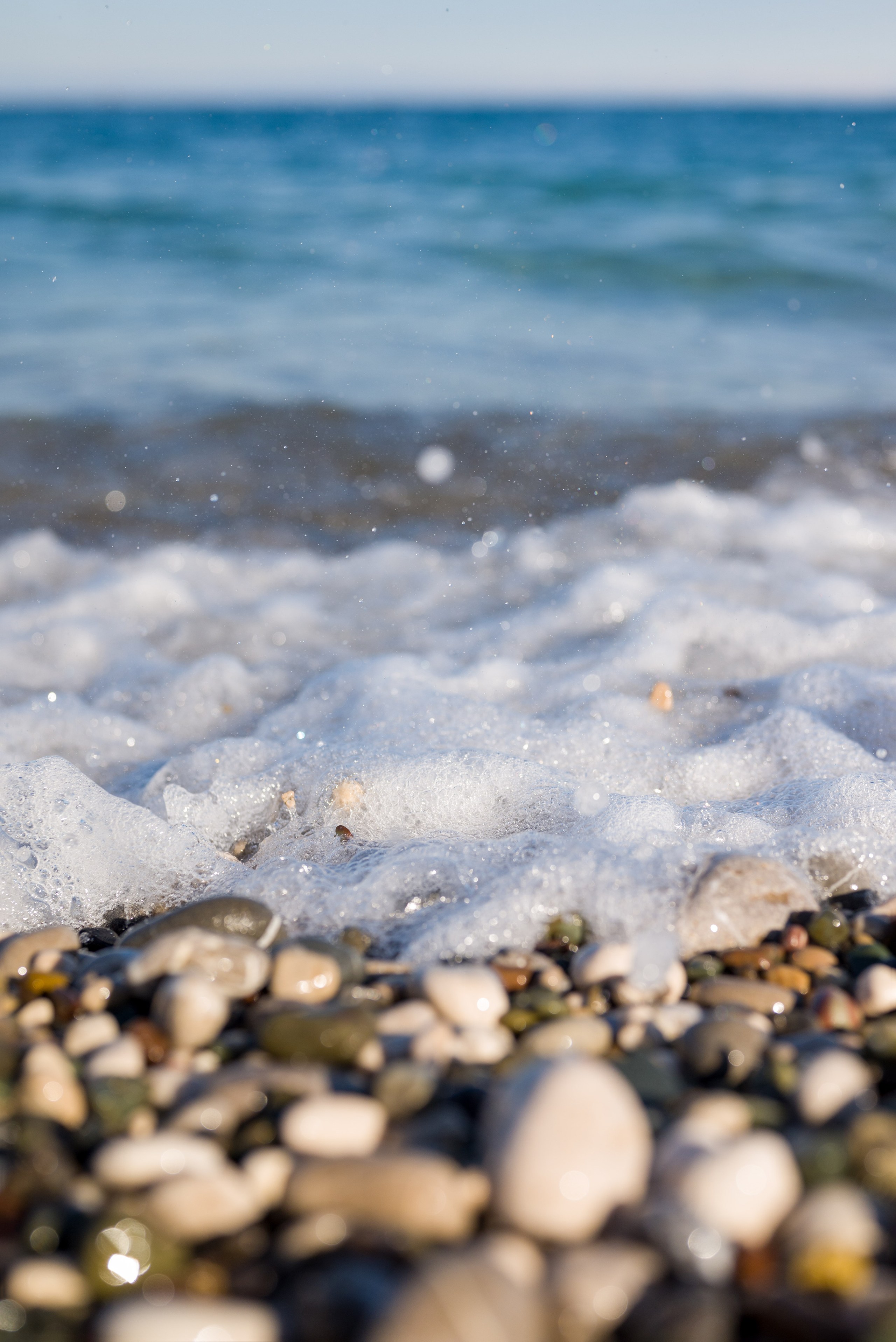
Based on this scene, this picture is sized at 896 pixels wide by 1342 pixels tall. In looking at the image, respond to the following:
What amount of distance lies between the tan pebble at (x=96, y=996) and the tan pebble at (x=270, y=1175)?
0.53 m

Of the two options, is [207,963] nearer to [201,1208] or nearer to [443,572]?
[201,1208]

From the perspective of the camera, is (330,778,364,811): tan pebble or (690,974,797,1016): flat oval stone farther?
(330,778,364,811): tan pebble

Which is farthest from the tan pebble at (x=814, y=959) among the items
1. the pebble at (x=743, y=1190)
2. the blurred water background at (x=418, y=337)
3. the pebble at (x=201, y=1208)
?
the blurred water background at (x=418, y=337)

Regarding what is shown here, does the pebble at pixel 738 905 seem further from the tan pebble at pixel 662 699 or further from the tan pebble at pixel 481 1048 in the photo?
the tan pebble at pixel 662 699

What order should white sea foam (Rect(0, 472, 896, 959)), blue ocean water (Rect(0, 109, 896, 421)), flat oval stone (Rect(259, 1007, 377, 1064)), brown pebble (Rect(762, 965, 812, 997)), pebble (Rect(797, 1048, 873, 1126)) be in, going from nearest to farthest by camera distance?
pebble (Rect(797, 1048, 873, 1126))
flat oval stone (Rect(259, 1007, 377, 1064))
brown pebble (Rect(762, 965, 812, 997))
white sea foam (Rect(0, 472, 896, 959))
blue ocean water (Rect(0, 109, 896, 421))

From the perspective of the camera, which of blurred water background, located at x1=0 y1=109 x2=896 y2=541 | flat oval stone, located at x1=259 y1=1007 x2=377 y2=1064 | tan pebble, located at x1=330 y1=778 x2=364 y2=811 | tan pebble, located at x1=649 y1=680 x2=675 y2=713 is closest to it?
flat oval stone, located at x1=259 y1=1007 x2=377 y2=1064

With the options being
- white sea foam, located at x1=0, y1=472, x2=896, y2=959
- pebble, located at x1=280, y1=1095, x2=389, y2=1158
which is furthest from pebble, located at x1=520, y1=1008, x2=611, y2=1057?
white sea foam, located at x1=0, y1=472, x2=896, y2=959

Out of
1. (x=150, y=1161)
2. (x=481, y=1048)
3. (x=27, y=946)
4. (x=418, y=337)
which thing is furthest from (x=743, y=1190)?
(x=418, y=337)

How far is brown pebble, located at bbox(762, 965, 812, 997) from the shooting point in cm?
178

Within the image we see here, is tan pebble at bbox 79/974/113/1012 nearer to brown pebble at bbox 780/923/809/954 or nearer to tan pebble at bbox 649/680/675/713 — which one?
brown pebble at bbox 780/923/809/954

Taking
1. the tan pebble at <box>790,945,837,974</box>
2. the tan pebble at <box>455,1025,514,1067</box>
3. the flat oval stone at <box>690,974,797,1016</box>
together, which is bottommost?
the tan pebble at <box>790,945,837,974</box>

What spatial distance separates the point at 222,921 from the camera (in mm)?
1898

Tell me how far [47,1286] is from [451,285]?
10.0 m

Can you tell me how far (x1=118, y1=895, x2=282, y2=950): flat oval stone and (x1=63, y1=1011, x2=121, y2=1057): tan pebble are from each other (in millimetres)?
277
